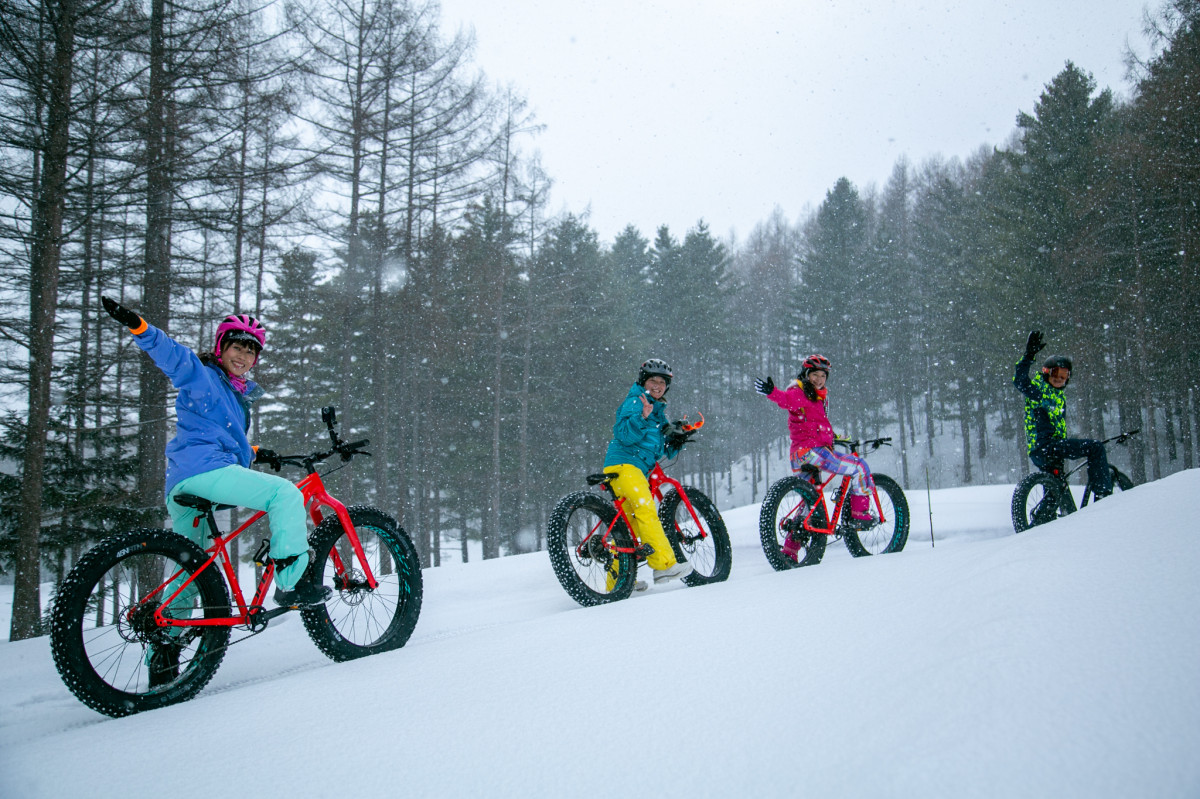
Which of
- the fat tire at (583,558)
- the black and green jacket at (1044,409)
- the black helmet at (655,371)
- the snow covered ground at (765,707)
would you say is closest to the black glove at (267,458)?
the snow covered ground at (765,707)

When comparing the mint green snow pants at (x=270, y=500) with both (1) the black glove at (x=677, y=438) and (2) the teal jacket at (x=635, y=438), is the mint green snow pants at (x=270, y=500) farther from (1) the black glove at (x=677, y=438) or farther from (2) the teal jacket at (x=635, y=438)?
(1) the black glove at (x=677, y=438)

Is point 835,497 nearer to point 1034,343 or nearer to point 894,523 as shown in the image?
point 894,523

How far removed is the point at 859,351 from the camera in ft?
107

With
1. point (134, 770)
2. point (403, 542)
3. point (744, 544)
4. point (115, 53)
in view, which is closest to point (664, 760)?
point (134, 770)

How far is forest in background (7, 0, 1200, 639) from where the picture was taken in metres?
6.74

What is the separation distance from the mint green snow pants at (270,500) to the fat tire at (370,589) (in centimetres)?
18

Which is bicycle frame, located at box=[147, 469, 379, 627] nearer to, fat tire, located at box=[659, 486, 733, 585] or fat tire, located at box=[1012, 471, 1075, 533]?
fat tire, located at box=[659, 486, 733, 585]

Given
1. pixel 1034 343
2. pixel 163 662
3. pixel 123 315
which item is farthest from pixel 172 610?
pixel 1034 343

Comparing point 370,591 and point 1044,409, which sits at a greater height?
point 1044,409

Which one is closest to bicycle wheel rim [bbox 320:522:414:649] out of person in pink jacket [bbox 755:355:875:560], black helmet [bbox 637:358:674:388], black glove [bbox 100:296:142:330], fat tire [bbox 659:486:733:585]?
black glove [bbox 100:296:142:330]

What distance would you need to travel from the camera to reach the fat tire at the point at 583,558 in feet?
13.6

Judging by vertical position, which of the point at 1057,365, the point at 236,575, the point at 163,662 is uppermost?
the point at 1057,365

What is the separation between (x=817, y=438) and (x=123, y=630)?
515 centimetres

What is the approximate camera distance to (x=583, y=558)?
4469 mm
